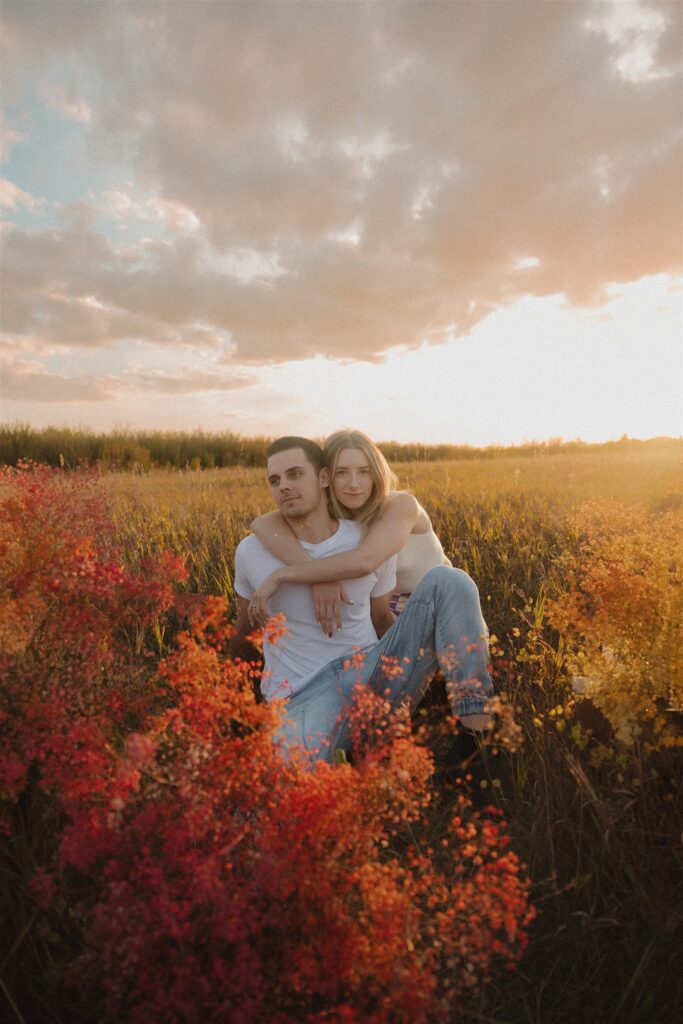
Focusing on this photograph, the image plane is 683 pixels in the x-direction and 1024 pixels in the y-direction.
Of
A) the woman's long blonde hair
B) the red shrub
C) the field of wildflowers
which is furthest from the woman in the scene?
the red shrub

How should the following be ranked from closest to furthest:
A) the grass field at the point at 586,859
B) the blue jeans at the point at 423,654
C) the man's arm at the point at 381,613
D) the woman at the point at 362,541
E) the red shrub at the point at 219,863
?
1. the red shrub at the point at 219,863
2. the grass field at the point at 586,859
3. the blue jeans at the point at 423,654
4. the woman at the point at 362,541
5. the man's arm at the point at 381,613

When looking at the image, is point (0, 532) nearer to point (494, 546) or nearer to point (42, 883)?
point (42, 883)

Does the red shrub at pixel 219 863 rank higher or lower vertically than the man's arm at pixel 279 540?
lower

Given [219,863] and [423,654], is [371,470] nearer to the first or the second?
[423,654]

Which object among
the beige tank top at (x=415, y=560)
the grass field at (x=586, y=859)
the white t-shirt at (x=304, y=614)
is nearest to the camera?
the grass field at (x=586, y=859)

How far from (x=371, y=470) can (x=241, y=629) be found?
1.33 meters

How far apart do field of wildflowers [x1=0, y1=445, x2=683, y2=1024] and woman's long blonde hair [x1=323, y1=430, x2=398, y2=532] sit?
50.4 inches

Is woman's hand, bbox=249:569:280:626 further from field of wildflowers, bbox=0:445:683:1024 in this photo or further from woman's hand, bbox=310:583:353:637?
field of wildflowers, bbox=0:445:683:1024

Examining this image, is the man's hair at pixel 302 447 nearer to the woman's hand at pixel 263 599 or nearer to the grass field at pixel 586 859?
the woman's hand at pixel 263 599

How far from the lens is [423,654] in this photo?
3.87 meters

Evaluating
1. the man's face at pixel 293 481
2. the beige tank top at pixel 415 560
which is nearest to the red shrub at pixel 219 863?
the man's face at pixel 293 481

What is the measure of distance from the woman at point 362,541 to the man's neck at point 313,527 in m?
0.09

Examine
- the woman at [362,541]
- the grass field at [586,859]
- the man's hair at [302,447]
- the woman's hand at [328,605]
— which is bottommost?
the grass field at [586,859]

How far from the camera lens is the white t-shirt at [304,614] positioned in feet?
13.4
